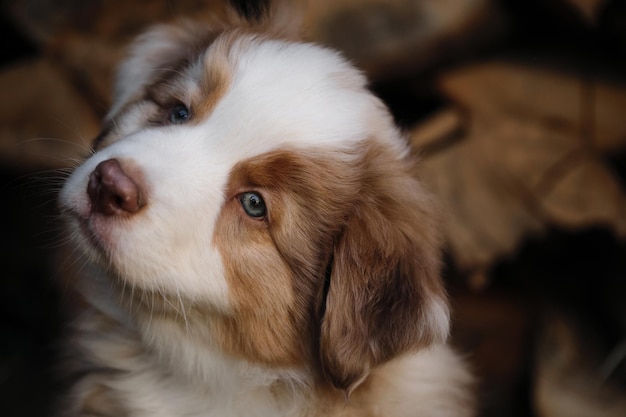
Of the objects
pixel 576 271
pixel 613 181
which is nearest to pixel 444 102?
pixel 613 181

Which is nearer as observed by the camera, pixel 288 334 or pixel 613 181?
pixel 288 334

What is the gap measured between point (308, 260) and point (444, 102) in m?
1.69

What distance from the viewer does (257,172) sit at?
2.25m

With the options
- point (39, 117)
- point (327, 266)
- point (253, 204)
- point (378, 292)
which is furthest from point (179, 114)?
point (39, 117)

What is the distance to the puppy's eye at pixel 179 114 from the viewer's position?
2.45 meters

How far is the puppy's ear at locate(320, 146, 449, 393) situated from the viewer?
2174 mm

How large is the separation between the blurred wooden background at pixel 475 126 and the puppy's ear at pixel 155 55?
0.49m

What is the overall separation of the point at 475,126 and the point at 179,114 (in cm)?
161

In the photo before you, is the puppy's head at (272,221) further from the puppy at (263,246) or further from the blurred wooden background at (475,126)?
the blurred wooden background at (475,126)

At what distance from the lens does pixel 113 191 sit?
2.07 meters

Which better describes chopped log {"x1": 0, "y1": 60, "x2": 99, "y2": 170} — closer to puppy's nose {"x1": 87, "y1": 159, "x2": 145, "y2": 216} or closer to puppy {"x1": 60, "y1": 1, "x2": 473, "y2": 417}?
puppy {"x1": 60, "y1": 1, "x2": 473, "y2": 417}

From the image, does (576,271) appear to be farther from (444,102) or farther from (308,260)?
(308,260)

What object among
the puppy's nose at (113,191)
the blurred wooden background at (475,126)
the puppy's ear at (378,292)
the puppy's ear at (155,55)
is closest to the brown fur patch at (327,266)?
the puppy's ear at (378,292)

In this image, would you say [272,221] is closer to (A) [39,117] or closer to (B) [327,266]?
(B) [327,266]
